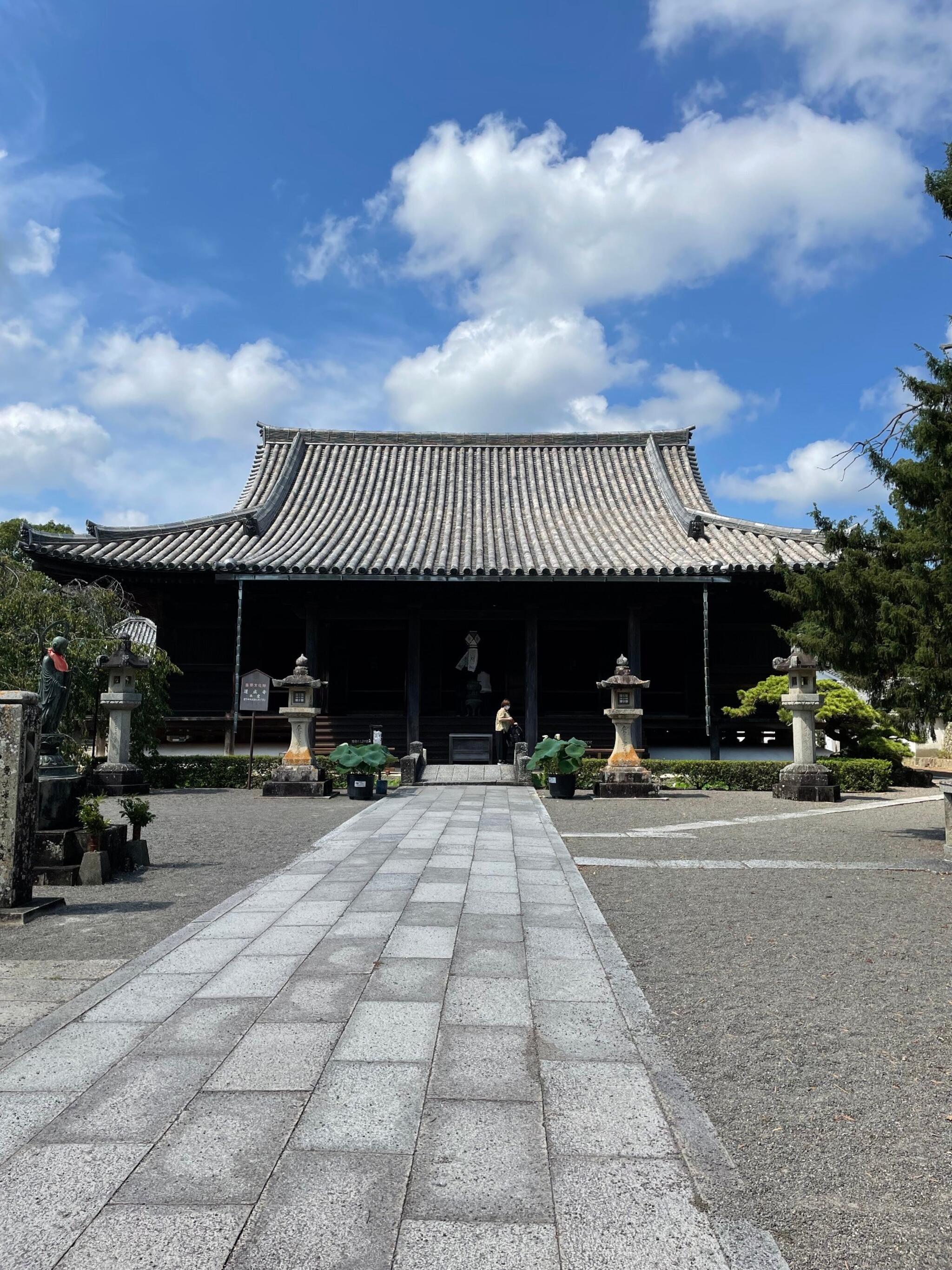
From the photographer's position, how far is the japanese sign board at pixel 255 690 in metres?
15.7

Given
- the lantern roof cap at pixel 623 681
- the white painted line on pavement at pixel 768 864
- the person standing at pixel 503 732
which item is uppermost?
the lantern roof cap at pixel 623 681

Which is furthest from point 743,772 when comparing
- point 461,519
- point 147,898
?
point 147,898

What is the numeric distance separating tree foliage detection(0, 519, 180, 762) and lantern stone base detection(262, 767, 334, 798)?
3277 mm

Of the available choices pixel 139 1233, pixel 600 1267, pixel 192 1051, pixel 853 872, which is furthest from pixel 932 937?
pixel 139 1233

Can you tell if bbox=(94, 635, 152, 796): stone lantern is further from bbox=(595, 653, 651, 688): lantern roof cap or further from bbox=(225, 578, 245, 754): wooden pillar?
bbox=(595, 653, 651, 688): lantern roof cap

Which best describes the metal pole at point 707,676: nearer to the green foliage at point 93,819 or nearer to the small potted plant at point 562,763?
the small potted plant at point 562,763

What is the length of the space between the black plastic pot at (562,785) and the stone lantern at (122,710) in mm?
7464

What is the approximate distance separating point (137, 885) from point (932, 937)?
613 centimetres

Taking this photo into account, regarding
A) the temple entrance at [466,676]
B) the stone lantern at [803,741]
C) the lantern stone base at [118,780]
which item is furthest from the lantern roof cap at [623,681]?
the lantern stone base at [118,780]

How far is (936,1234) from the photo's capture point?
2.27m

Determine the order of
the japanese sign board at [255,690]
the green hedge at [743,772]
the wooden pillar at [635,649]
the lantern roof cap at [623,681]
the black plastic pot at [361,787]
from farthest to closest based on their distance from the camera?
1. the wooden pillar at [635,649]
2. the green hedge at [743,772]
3. the japanese sign board at [255,690]
4. the lantern roof cap at [623,681]
5. the black plastic pot at [361,787]

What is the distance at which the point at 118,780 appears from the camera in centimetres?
1432

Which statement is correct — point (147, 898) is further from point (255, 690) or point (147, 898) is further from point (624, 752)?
point (624, 752)

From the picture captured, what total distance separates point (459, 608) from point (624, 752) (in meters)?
5.61
